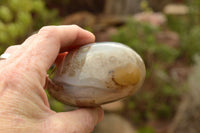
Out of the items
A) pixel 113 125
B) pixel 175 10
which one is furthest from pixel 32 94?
pixel 175 10

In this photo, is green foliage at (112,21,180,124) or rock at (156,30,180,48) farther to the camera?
rock at (156,30,180,48)

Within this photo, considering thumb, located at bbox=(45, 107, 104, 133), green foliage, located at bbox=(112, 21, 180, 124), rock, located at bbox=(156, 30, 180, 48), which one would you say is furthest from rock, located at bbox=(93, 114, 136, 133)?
thumb, located at bbox=(45, 107, 104, 133)

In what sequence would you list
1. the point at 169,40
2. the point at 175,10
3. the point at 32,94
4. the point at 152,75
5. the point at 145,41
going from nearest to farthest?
the point at 32,94 < the point at 145,41 < the point at 152,75 < the point at 169,40 < the point at 175,10

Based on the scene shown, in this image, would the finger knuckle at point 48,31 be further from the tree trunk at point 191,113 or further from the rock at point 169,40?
the rock at point 169,40

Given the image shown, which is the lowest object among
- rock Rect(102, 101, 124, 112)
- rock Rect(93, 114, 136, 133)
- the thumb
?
rock Rect(93, 114, 136, 133)

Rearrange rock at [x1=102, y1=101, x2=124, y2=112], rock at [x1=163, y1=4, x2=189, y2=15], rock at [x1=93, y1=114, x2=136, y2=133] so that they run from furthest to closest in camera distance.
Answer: rock at [x1=163, y1=4, x2=189, y2=15], rock at [x1=102, y1=101, x2=124, y2=112], rock at [x1=93, y1=114, x2=136, y2=133]

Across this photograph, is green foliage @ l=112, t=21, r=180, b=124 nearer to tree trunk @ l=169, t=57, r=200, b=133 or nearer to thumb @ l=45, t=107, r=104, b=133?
tree trunk @ l=169, t=57, r=200, b=133

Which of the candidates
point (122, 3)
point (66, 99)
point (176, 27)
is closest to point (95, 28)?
point (122, 3)

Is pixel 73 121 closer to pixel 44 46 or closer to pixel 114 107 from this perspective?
pixel 44 46
